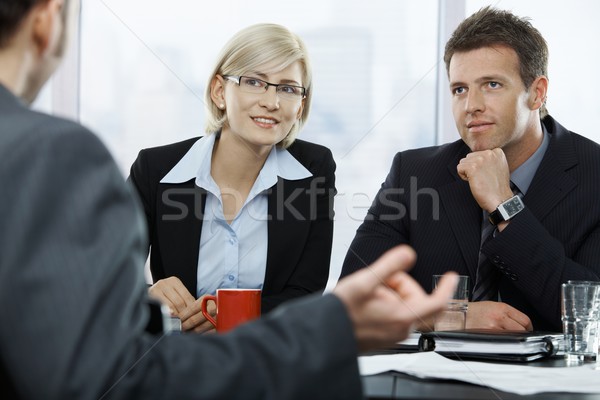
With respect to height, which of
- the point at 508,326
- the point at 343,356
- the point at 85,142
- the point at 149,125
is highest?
the point at 149,125

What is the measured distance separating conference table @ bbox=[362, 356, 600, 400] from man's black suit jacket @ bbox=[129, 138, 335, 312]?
→ 1.10 metres

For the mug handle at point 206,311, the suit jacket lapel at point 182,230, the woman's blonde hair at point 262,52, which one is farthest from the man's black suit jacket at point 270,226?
the mug handle at point 206,311

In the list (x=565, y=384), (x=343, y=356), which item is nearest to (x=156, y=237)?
(x=565, y=384)

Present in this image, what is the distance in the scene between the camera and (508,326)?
6.15 feet

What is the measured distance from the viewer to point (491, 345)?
4.61 ft

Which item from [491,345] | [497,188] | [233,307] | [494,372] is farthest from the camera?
[497,188]

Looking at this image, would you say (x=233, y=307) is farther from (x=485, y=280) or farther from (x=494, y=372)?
(x=485, y=280)

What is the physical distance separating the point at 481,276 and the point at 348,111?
156 cm

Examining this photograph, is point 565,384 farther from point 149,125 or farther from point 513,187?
point 149,125

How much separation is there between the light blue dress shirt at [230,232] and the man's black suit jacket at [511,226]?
→ 0.31 meters

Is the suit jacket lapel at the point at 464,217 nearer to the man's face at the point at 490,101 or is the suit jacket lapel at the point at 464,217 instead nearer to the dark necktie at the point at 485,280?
the dark necktie at the point at 485,280

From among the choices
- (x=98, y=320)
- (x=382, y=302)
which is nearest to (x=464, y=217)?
(x=382, y=302)

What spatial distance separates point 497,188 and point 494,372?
3.51 ft

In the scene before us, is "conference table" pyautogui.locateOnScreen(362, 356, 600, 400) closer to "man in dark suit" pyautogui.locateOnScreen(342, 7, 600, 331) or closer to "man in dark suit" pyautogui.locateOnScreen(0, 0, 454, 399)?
"man in dark suit" pyautogui.locateOnScreen(0, 0, 454, 399)
